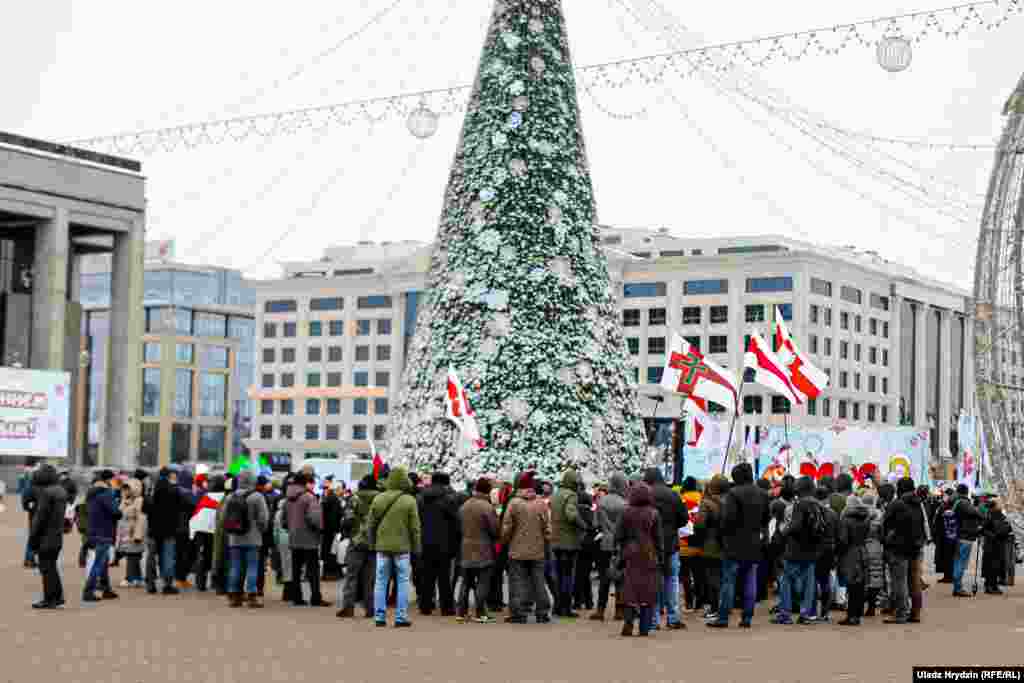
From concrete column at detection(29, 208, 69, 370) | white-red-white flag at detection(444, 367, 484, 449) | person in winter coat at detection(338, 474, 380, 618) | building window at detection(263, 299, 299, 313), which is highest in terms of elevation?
building window at detection(263, 299, 299, 313)

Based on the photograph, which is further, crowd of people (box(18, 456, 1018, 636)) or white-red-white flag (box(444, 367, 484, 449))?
white-red-white flag (box(444, 367, 484, 449))

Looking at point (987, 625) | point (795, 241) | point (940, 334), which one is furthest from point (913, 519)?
point (940, 334)

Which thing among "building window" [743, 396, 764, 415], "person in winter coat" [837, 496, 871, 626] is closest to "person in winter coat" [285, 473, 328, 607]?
"person in winter coat" [837, 496, 871, 626]

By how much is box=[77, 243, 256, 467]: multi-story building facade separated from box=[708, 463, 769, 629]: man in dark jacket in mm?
105419

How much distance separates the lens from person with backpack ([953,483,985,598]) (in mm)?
19953

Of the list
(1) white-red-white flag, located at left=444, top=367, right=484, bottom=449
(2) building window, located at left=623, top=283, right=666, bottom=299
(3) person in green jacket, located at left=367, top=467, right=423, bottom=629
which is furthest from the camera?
(2) building window, located at left=623, top=283, right=666, bottom=299

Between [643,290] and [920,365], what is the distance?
22235 mm

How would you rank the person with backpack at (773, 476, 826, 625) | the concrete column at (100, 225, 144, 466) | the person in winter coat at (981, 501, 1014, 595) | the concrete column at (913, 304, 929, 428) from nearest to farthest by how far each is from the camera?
the person with backpack at (773, 476, 826, 625), the person in winter coat at (981, 501, 1014, 595), the concrete column at (100, 225, 144, 466), the concrete column at (913, 304, 929, 428)

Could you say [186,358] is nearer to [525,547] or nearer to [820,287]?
[820,287]

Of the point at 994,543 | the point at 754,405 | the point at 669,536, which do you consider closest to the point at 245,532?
the point at 669,536

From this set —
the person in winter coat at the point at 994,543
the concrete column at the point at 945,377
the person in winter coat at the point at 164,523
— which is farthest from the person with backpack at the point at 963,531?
the concrete column at the point at 945,377

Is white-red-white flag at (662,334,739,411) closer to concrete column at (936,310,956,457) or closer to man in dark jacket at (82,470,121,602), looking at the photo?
man in dark jacket at (82,470,121,602)

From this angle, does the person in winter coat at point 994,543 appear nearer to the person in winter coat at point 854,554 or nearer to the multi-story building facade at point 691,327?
the person in winter coat at point 854,554

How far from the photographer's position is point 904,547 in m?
16.2
